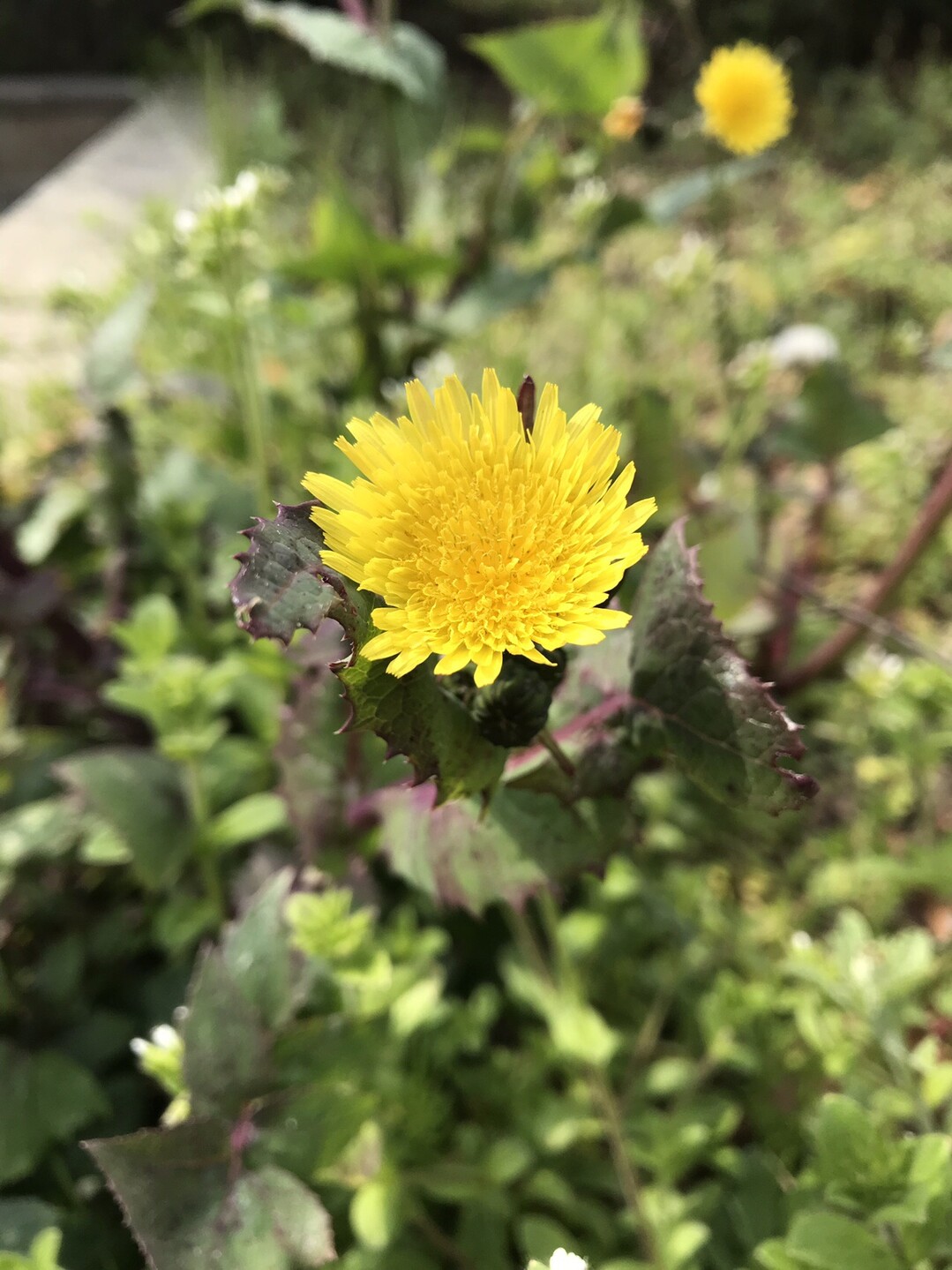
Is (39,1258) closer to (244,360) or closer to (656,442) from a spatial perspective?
(244,360)

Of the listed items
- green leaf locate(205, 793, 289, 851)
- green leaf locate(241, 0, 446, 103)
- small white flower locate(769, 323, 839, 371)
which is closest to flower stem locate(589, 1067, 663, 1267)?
green leaf locate(205, 793, 289, 851)

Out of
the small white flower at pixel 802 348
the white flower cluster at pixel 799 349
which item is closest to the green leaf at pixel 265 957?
the white flower cluster at pixel 799 349

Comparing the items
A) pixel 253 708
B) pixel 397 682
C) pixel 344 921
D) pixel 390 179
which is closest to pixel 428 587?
pixel 397 682

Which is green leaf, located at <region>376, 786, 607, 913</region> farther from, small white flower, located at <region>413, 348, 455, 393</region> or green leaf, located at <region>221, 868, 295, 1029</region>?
small white flower, located at <region>413, 348, 455, 393</region>

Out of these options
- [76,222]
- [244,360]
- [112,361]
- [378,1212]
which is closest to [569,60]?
[244,360]

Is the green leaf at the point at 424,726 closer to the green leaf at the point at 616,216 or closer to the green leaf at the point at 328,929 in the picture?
the green leaf at the point at 328,929

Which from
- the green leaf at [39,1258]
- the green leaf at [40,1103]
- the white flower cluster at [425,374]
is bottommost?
the green leaf at [40,1103]
